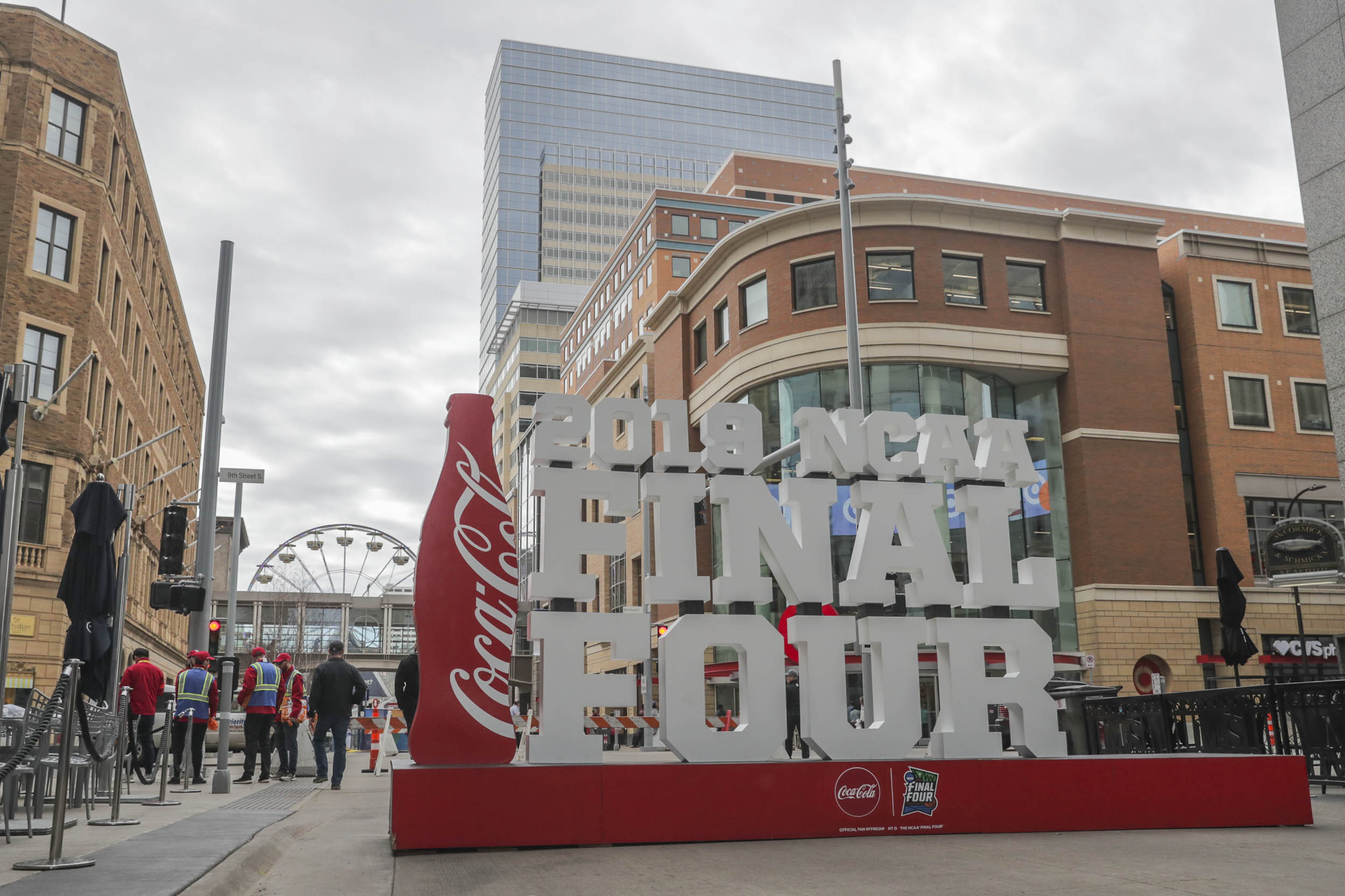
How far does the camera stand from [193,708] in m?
17.3

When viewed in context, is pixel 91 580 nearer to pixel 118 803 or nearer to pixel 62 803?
pixel 118 803

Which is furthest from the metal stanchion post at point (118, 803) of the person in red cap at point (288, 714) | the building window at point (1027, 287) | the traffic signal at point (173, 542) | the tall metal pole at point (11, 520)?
the building window at point (1027, 287)

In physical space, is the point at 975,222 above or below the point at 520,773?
above

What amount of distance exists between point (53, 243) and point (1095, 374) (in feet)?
106

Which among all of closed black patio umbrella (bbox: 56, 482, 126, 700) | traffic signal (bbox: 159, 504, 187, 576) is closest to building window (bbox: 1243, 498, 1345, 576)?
traffic signal (bbox: 159, 504, 187, 576)

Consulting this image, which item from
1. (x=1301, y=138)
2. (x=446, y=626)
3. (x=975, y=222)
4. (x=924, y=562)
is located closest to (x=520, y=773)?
(x=446, y=626)

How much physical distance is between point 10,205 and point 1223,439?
1514 inches

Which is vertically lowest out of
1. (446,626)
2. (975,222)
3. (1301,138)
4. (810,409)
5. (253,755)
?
(253,755)

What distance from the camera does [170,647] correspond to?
53406 mm

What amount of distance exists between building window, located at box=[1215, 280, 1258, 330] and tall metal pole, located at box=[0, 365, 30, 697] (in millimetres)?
40277

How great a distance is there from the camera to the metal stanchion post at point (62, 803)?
7125mm

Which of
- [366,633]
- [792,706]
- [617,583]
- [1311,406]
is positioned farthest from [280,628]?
[1311,406]

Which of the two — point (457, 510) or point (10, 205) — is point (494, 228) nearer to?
point (10, 205)

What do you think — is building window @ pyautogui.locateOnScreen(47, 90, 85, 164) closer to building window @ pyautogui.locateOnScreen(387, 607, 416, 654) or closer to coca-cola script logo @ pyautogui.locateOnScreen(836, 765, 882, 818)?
coca-cola script logo @ pyautogui.locateOnScreen(836, 765, 882, 818)
